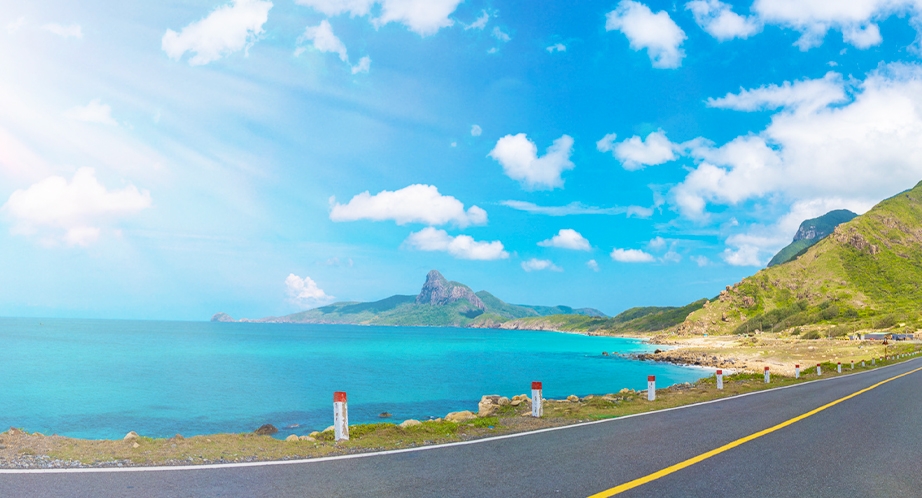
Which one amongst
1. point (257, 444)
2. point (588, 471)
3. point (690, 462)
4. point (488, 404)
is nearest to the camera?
point (588, 471)

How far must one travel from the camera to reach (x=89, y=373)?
6425 cm

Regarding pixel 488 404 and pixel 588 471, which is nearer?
pixel 588 471

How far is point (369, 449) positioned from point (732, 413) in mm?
11755

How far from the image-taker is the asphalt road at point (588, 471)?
7387 millimetres

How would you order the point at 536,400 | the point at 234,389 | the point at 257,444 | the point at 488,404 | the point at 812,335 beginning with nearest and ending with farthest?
the point at 257,444 → the point at 536,400 → the point at 488,404 → the point at 234,389 → the point at 812,335

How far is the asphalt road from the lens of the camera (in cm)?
739

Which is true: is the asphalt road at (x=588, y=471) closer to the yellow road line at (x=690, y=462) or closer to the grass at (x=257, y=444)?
the yellow road line at (x=690, y=462)

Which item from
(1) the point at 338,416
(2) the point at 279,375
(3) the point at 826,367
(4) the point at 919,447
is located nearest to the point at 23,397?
(2) the point at 279,375

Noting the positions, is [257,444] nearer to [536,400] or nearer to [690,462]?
[536,400]

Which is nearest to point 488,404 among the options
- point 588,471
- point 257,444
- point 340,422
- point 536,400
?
point 536,400

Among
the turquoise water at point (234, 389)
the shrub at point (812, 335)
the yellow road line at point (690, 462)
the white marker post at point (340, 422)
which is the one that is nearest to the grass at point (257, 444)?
the white marker post at point (340, 422)

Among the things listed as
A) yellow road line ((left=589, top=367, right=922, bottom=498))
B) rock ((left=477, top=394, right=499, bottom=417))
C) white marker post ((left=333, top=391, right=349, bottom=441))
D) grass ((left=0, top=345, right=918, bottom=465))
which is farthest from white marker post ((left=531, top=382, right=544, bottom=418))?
rock ((left=477, top=394, right=499, bottom=417))

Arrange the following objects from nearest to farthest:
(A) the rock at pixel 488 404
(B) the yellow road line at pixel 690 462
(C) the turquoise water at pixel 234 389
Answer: (B) the yellow road line at pixel 690 462 < (A) the rock at pixel 488 404 < (C) the turquoise water at pixel 234 389

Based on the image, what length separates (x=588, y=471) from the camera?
8.51 meters
